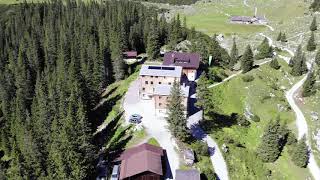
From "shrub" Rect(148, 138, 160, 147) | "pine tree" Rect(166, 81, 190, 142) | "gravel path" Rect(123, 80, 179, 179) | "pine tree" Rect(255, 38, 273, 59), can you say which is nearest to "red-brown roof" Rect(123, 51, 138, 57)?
Result: "gravel path" Rect(123, 80, 179, 179)

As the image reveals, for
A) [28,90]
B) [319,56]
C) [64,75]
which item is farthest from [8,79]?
[319,56]

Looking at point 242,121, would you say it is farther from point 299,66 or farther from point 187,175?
point 299,66

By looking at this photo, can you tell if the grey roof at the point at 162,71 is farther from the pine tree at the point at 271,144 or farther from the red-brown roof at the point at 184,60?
the pine tree at the point at 271,144

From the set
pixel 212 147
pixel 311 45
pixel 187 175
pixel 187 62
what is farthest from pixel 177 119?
pixel 311 45

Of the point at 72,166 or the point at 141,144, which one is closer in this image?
the point at 72,166

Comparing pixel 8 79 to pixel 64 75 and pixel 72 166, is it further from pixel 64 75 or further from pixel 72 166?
pixel 72 166
